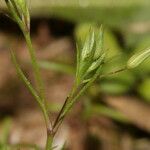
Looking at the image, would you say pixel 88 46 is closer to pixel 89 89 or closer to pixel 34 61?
pixel 34 61

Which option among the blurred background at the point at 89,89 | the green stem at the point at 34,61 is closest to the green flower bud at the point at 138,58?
the green stem at the point at 34,61

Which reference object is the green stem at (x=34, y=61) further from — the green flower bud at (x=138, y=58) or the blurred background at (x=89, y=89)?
the blurred background at (x=89, y=89)

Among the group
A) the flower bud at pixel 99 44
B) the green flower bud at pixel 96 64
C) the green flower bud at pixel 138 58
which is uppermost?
the flower bud at pixel 99 44

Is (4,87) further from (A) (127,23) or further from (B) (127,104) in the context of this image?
(A) (127,23)

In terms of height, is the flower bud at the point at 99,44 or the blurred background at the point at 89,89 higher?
the flower bud at the point at 99,44

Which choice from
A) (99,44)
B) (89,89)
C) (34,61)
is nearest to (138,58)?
(99,44)

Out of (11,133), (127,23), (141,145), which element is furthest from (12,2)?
(127,23)
